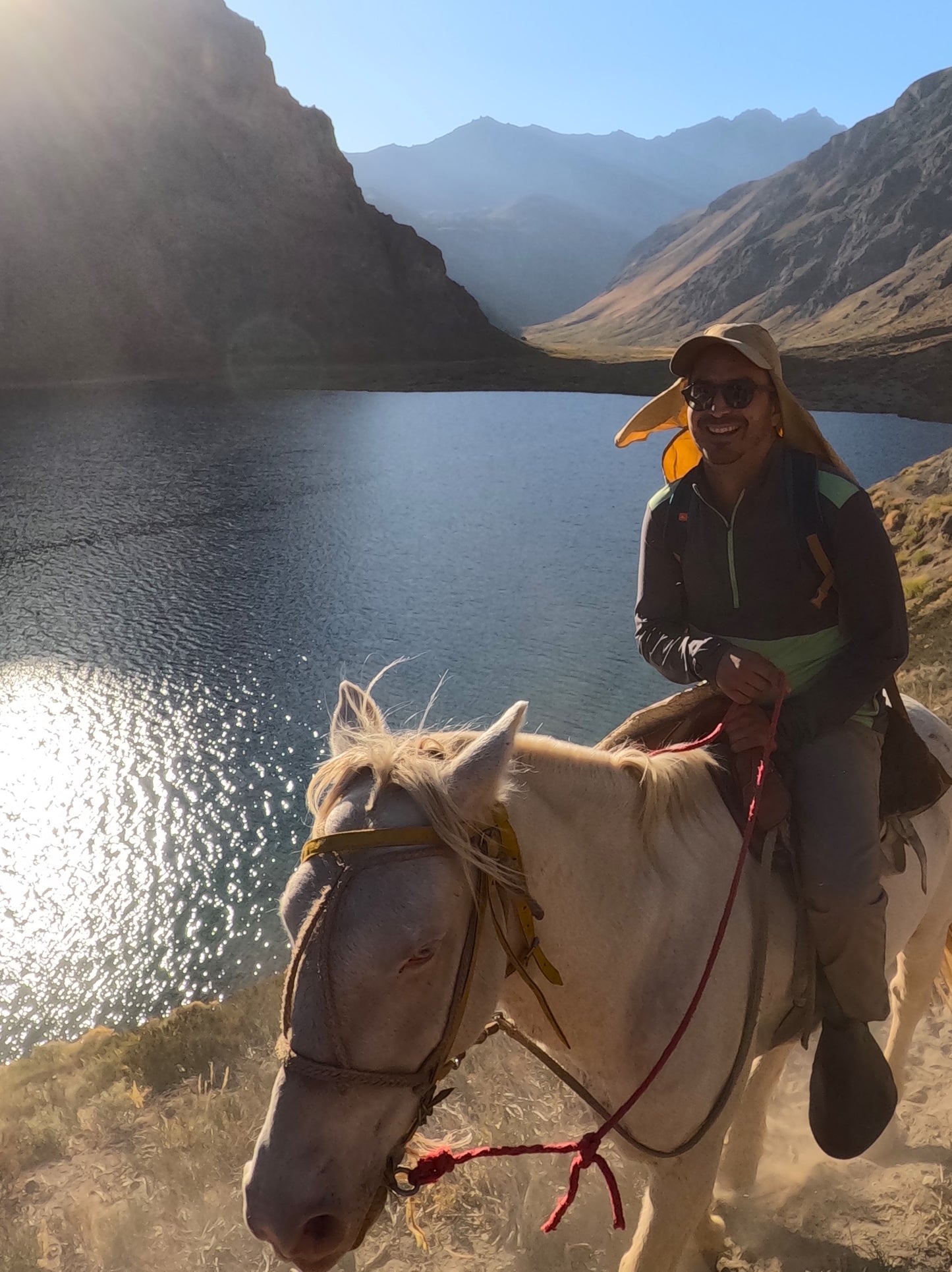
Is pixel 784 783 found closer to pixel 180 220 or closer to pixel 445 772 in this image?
pixel 445 772

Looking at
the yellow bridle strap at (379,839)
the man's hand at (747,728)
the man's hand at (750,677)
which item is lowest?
the yellow bridle strap at (379,839)

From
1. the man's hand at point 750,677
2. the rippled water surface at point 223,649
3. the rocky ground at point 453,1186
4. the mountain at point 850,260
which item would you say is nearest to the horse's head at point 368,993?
the rocky ground at point 453,1186

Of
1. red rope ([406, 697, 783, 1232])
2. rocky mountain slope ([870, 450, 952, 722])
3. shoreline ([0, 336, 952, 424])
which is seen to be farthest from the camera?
shoreline ([0, 336, 952, 424])

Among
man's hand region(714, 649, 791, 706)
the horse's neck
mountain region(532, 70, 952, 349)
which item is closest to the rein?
the horse's neck

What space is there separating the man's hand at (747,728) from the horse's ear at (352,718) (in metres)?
1.44

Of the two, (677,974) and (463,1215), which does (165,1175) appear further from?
(677,974)

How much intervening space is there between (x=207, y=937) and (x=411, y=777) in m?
11.4

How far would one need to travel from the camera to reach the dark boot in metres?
3.39

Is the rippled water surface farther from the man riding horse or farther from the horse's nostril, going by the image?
the horse's nostril

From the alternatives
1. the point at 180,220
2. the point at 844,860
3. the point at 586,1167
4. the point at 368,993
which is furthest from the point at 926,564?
the point at 180,220

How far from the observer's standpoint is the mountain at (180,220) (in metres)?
79.1

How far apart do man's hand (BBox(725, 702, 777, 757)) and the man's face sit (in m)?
0.99

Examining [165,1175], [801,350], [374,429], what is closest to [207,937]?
[165,1175]

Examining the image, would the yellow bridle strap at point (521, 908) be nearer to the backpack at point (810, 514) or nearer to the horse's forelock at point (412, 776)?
the horse's forelock at point (412, 776)
